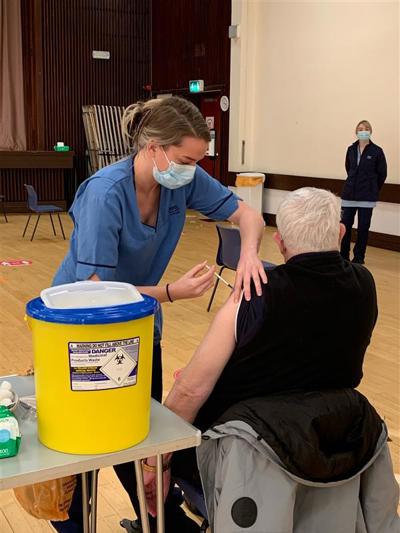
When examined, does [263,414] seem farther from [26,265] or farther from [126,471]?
[26,265]

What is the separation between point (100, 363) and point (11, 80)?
11252mm

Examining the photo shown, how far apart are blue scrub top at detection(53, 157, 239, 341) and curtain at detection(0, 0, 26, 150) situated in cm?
1022

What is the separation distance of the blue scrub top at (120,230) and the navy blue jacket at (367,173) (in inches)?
207

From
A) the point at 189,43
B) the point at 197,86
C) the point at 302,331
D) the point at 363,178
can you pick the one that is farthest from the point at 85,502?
the point at 189,43

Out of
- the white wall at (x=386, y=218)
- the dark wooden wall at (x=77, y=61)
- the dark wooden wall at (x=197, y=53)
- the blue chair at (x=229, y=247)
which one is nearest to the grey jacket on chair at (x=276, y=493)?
the blue chair at (x=229, y=247)

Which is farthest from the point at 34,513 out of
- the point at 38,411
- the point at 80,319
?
the point at 80,319

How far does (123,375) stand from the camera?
1.18m

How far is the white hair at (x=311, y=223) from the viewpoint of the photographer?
149 cm

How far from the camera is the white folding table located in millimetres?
1131

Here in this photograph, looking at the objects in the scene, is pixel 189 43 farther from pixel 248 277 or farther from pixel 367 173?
pixel 248 277

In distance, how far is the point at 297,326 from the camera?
1427mm

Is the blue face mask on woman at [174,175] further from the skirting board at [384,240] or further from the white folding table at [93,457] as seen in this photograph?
the skirting board at [384,240]

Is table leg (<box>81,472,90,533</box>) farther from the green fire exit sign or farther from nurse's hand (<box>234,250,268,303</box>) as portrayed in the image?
the green fire exit sign

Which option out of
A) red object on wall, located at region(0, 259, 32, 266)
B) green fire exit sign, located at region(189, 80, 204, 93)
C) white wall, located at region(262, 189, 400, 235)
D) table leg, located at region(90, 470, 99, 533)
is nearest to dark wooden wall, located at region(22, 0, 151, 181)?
green fire exit sign, located at region(189, 80, 204, 93)
